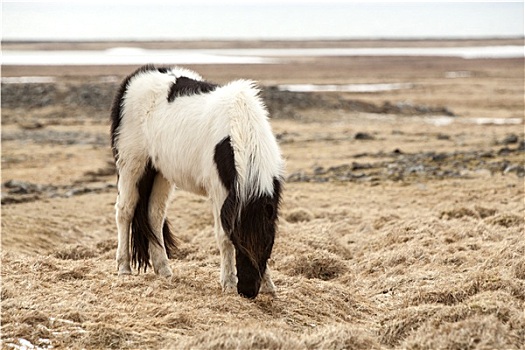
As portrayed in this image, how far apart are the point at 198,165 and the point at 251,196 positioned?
0.94 m

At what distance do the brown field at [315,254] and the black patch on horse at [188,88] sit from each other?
6.70 ft

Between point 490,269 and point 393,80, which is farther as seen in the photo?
point 393,80

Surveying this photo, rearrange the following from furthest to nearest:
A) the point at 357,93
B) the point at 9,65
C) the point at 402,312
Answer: the point at 9,65
the point at 357,93
the point at 402,312

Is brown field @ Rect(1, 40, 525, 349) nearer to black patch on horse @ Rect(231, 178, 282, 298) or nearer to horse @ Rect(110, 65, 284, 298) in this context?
black patch on horse @ Rect(231, 178, 282, 298)

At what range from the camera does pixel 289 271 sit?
344 inches

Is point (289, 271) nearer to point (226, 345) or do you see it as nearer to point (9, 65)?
point (226, 345)

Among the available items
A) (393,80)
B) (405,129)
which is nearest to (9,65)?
(393,80)

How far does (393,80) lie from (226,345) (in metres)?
57.5

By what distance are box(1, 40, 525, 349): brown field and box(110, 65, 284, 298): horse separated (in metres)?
0.41

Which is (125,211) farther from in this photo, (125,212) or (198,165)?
(198,165)

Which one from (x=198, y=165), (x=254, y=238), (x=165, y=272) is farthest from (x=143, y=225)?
(x=254, y=238)

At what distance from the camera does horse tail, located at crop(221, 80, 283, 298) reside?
22.1 feet

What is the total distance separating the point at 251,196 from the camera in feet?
22.0

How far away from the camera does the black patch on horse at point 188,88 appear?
7.84 m
